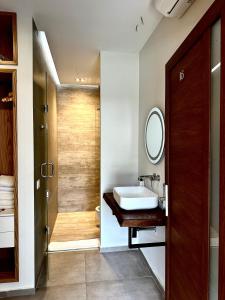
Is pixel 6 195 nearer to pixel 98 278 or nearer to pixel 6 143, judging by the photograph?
pixel 6 143

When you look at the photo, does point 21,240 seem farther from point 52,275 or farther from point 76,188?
point 76,188

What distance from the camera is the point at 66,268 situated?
2494mm

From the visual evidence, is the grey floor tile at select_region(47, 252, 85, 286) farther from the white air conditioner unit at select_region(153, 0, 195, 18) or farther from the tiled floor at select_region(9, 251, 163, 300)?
the white air conditioner unit at select_region(153, 0, 195, 18)

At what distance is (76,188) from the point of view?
14.4 feet

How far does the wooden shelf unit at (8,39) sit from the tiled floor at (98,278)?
227cm

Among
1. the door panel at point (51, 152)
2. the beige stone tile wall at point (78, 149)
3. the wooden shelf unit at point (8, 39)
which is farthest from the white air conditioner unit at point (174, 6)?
the beige stone tile wall at point (78, 149)

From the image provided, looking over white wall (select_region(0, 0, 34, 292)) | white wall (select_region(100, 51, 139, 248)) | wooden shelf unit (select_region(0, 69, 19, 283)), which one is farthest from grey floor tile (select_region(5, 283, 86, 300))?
white wall (select_region(100, 51, 139, 248))

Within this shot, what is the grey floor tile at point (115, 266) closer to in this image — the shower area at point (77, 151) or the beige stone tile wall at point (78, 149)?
the shower area at point (77, 151)

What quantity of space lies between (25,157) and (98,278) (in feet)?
4.97

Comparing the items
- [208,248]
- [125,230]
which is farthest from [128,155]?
[208,248]

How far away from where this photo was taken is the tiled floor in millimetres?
2055

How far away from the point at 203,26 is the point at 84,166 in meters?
3.52

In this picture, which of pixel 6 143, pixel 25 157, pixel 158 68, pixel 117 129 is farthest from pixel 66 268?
pixel 158 68

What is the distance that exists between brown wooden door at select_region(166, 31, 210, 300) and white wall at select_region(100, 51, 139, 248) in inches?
43.3
